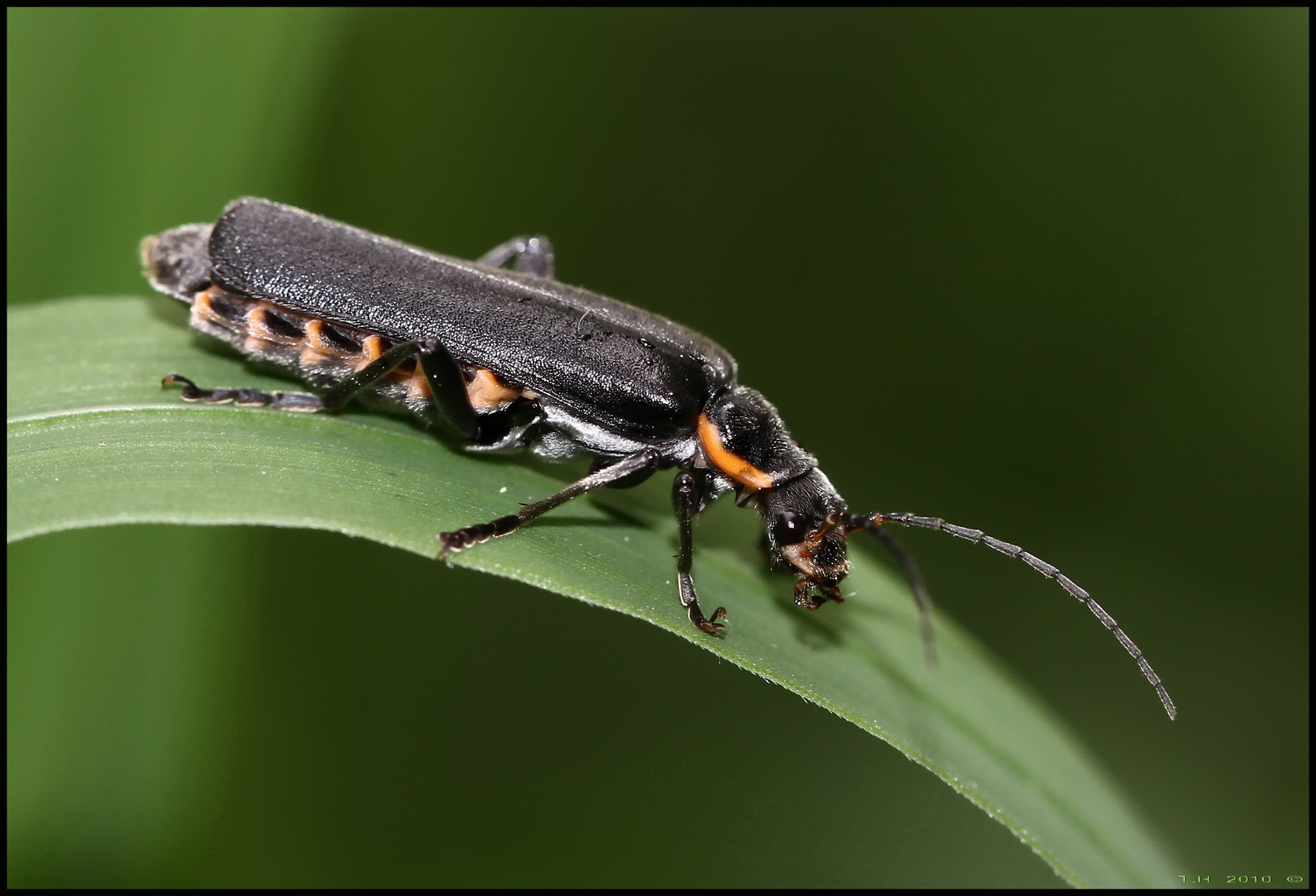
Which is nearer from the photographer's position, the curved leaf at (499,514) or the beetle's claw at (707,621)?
the curved leaf at (499,514)

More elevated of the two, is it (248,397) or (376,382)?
(376,382)

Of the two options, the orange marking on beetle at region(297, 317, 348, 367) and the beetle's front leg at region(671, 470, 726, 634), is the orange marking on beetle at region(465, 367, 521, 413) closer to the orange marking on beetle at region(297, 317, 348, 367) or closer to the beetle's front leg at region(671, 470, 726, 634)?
the orange marking on beetle at region(297, 317, 348, 367)

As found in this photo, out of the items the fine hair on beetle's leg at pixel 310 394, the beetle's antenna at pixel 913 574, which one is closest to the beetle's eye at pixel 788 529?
the beetle's antenna at pixel 913 574

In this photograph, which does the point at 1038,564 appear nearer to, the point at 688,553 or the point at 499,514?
the point at 688,553

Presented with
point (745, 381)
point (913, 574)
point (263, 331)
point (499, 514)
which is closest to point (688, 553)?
point (499, 514)

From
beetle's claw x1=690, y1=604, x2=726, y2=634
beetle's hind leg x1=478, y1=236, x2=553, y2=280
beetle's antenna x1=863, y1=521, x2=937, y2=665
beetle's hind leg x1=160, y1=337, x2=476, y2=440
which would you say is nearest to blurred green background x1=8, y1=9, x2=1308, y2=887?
beetle's hind leg x1=160, y1=337, x2=476, y2=440

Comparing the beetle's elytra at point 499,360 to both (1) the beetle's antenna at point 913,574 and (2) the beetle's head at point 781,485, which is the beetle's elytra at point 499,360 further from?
(1) the beetle's antenna at point 913,574

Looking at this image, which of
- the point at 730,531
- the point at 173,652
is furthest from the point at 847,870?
the point at 173,652
